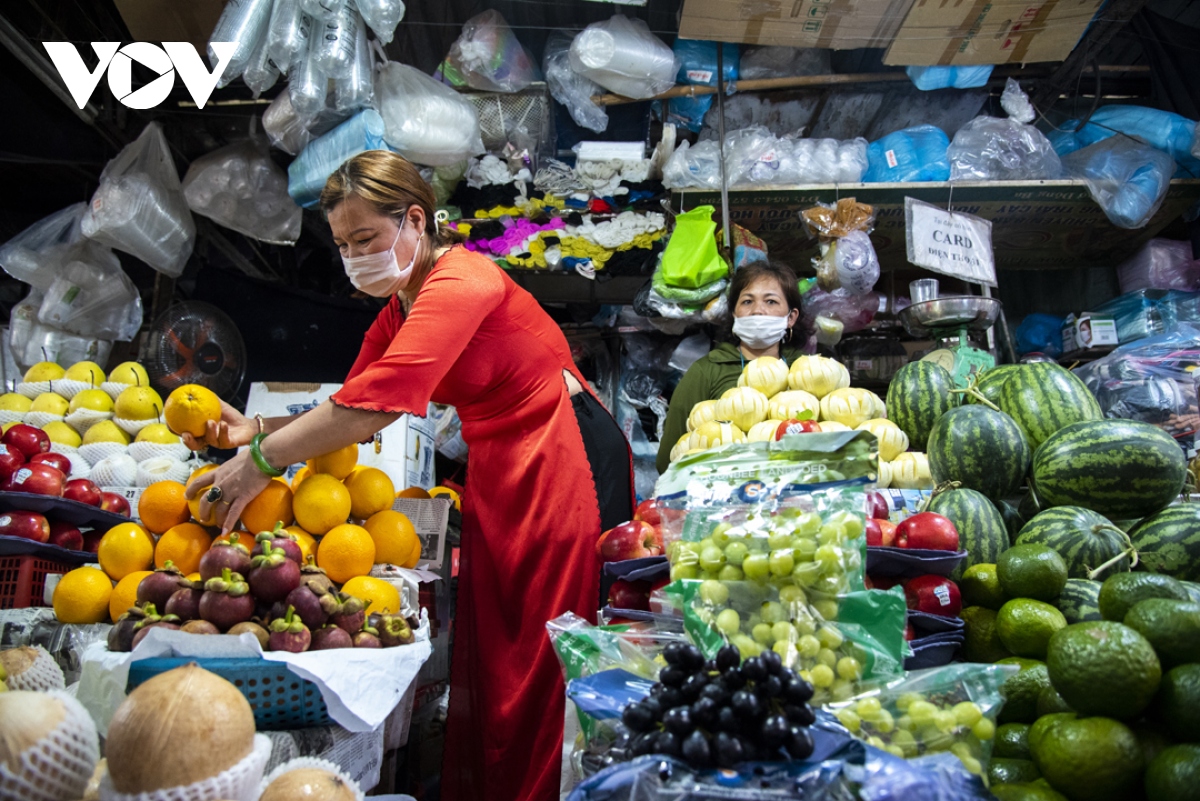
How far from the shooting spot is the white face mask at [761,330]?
318 cm

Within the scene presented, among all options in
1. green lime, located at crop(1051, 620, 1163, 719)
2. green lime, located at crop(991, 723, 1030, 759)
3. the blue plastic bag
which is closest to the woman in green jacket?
the blue plastic bag

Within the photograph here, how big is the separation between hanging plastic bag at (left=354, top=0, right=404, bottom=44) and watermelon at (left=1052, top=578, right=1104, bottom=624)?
333 cm

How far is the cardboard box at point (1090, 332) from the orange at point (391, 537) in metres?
4.10

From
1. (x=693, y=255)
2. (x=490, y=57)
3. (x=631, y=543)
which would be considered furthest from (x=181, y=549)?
(x=490, y=57)

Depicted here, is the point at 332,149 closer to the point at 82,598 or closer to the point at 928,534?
the point at 82,598

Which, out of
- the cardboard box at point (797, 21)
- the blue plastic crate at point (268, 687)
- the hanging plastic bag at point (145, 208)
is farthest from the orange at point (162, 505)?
the cardboard box at point (797, 21)

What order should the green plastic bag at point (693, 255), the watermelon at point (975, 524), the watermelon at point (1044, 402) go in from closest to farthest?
the watermelon at point (975, 524) < the watermelon at point (1044, 402) < the green plastic bag at point (693, 255)

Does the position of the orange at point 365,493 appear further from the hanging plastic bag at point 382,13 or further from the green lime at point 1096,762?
the hanging plastic bag at point 382,13

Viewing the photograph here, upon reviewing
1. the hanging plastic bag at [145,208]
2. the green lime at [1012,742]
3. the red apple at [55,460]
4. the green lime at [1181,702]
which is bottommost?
the green lime at [1012,742]

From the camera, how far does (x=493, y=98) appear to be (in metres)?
4.12

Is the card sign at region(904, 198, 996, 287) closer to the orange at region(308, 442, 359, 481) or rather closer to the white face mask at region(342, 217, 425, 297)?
the white face mask at region(342, 217, 425, 297)

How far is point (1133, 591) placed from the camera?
129 cm

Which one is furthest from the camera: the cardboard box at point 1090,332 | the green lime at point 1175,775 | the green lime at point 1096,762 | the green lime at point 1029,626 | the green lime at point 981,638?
the cardboard box at point 1090,332

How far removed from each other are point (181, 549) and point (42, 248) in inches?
121
